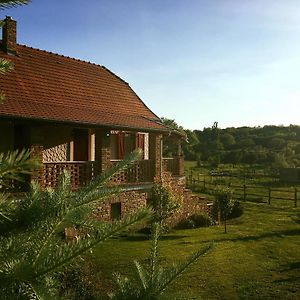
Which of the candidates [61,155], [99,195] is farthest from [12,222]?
[61,155]

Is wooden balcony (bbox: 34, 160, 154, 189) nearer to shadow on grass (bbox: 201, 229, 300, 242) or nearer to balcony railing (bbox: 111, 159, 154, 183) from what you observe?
balcony railing (bbox: 111, 159, 154, 183)

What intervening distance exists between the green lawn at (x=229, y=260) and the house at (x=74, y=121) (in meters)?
2.71

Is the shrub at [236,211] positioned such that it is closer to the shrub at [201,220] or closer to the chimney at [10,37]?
the shrub at [201,220]

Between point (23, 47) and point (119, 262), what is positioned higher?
point (23, 47)

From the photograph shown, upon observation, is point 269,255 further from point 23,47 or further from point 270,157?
point 270,157

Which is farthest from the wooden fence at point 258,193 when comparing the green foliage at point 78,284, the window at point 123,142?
the green foliage at point 78,284

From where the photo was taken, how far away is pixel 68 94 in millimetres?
18641

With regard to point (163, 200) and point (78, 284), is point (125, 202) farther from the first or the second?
point (78, 284)

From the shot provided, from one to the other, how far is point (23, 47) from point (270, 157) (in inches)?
2430

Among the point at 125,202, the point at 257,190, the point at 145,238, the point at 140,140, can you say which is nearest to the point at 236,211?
the point at 140,140

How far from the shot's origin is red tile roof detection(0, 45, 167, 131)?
1529 cm

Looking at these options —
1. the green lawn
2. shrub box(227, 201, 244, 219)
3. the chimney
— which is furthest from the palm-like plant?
shrub box(227, 201, 244, 219)

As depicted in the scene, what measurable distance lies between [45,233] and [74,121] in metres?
13.7

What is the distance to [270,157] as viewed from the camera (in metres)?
73.6
